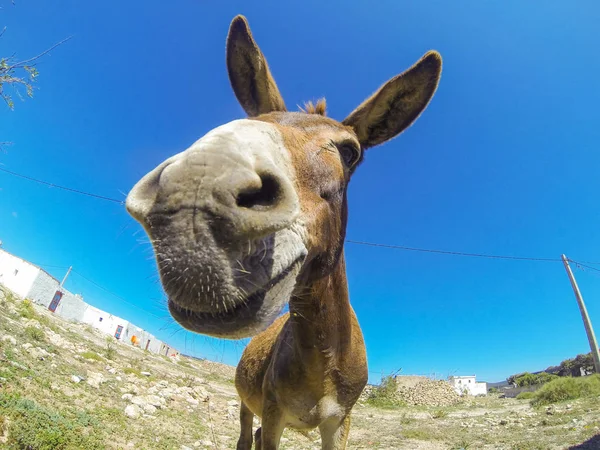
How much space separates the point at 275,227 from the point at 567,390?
2356cm

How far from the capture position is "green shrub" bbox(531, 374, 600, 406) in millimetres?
16844

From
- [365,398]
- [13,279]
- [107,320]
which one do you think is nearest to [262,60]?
[365,398]

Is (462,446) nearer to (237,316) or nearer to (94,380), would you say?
(237,316)

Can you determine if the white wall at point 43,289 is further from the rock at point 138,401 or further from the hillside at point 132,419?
the rock at point 138,401

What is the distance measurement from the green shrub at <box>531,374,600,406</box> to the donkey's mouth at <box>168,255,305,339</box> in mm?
21835

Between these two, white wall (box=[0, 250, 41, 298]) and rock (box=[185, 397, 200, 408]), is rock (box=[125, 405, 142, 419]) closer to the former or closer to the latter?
rock (box=[185, 397, 200, 408])

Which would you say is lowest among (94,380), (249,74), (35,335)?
(94,380)

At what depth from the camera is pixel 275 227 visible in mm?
1229

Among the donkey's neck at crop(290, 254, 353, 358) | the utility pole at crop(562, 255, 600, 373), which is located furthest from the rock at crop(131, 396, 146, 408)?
the utility pole at crop(562, 255, 600, 373)

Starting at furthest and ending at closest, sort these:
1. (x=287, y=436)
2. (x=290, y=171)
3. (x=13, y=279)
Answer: (x=13, y=279) → (x=287, y=436) → (x=290, y=171)

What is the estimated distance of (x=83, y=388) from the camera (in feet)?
26.1

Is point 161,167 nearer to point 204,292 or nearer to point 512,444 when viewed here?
point 204,292

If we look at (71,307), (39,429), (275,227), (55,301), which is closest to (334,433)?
(275,227)

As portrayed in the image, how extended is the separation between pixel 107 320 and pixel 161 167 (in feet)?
198
